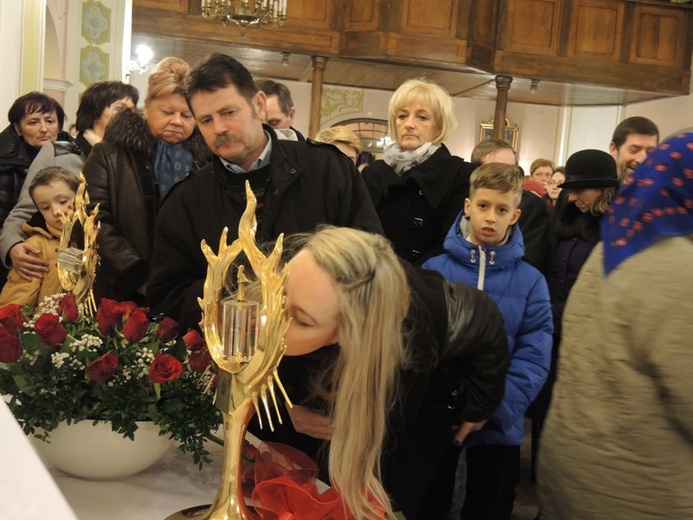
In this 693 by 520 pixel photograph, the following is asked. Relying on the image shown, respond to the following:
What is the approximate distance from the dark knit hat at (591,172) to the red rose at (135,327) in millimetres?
2596

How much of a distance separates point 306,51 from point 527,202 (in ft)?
29.8

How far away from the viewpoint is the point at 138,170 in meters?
2.97

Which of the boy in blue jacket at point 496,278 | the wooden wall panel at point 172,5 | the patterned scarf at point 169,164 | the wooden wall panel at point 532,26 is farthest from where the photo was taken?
the wooden wall panel at point 532,26

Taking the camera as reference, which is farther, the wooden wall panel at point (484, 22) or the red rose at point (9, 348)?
the wooden wall panel at point (484, 22)

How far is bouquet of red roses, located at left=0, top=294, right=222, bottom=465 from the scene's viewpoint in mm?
1512

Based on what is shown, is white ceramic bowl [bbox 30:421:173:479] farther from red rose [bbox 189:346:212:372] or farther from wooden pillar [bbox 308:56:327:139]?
wooden pillar [bbox 308:56:327:139]

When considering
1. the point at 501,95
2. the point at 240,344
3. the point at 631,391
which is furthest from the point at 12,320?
the point at 501,95

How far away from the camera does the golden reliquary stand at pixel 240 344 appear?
1.37 meters

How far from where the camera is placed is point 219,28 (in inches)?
482

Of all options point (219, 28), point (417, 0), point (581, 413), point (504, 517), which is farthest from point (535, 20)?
point (581, 413)

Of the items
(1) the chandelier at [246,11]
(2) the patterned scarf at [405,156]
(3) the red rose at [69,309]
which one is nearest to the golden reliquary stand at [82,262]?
(3) the red rose at [69,309]

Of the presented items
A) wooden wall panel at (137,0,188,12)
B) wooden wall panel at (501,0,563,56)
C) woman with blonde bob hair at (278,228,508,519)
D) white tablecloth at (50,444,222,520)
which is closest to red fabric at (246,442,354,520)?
woman with blonde bob hair at (278,228,508,519)

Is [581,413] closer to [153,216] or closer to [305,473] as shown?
[305,473]

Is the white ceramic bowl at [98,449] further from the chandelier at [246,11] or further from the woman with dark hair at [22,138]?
the chandelier at [246,11]
